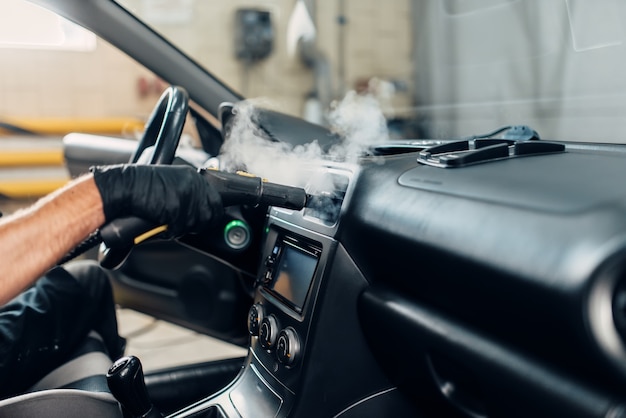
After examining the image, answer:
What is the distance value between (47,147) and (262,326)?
297cm

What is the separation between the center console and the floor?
1323mm

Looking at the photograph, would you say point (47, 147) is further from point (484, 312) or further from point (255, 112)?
point (484, 312)

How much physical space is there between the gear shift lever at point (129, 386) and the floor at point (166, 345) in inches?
57.8

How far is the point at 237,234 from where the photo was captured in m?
1.42

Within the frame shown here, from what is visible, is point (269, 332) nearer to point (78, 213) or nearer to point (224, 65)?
point (78, 213)

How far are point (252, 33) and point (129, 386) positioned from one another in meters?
3.38

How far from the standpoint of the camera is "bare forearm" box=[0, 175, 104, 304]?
34.0 inches

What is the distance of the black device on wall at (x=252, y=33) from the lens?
405 cm

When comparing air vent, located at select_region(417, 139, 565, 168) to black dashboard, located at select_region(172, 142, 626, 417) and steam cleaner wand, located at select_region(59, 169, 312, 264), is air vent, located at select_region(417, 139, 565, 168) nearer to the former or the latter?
black dashboard, located at select_region(172, 142, 626, 417)

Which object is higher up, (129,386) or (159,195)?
(159,195)

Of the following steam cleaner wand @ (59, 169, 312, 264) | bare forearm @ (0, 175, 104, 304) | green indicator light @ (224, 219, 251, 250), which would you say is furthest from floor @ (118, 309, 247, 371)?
bare forearm @ (0, 175, 104, 304)

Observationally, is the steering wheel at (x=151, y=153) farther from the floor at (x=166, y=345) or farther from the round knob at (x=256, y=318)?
the floor at (x=166, y=345)

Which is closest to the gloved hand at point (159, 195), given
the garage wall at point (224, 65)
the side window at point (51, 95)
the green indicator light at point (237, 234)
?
the green indicator light at point (237, 234)

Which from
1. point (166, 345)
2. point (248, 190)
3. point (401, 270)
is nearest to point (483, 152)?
point (401, 270)
